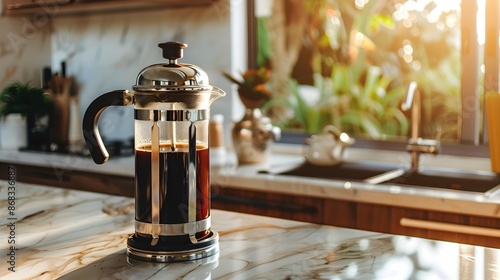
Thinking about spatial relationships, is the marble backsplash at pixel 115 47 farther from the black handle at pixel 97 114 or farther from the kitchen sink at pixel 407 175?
the black handle at pixel 97 114

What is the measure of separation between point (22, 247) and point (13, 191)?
0.56m

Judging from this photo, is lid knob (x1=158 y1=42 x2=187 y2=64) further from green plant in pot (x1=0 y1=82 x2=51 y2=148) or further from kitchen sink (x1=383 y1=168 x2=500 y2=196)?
green plant in pot (x1=0 y1=82 x2=51 y2=148)

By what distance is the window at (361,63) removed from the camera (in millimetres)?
3158

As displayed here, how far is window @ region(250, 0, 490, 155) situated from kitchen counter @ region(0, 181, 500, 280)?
1729mm

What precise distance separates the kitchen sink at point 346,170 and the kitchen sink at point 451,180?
0.36 feet

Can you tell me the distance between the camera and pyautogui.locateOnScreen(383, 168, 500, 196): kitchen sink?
2553 mm

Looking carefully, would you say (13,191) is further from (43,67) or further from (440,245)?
(43,67)

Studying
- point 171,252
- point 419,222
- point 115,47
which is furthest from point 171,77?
point 115,47

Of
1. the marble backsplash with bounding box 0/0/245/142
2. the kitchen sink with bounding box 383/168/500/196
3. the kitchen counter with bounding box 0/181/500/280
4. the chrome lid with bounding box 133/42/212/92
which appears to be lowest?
the kitchen sink with bounding box 383/168/500/196

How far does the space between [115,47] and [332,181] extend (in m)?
1.83

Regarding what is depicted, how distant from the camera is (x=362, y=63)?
332 cm

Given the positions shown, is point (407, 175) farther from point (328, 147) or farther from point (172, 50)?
point (172, 50)

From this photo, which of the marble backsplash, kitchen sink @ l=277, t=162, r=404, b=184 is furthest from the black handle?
the marble backsplash

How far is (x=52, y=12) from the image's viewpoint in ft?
12.9
